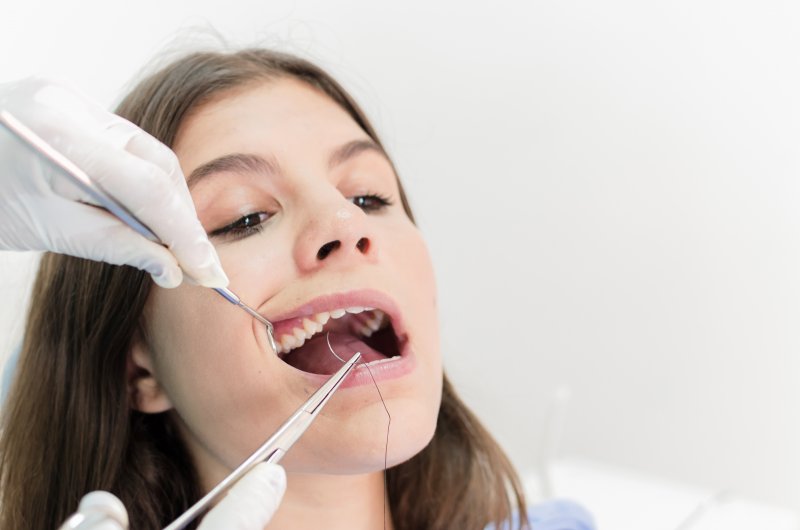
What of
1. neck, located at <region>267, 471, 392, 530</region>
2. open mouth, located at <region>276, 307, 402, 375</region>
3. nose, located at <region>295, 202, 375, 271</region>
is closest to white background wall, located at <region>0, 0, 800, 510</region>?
open mouth, located at <region>276, 307, 402, 375</region>

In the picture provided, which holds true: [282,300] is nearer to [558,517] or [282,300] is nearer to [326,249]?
[326,249]

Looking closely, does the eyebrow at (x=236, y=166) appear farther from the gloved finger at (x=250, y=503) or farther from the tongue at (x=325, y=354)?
the gloved finger at (x=250, y=503)

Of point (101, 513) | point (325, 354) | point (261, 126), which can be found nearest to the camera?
point (101, 513)

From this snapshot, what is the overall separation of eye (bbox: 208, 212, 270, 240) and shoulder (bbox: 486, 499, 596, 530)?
74 centimetres

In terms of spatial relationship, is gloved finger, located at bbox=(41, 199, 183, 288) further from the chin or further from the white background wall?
the white background wall

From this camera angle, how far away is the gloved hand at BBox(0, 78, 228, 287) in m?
0.83

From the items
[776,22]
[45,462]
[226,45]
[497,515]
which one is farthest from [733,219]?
[45,462]

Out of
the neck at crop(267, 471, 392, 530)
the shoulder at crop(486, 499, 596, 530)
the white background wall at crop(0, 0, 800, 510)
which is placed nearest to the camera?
the neck at crop(267, 471, 392, 530)

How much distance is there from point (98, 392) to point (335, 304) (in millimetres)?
399

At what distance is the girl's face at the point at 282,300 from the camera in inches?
41.1

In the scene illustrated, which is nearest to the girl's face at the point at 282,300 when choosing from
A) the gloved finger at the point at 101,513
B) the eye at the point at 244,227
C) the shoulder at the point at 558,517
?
the eye at the point at 244,227

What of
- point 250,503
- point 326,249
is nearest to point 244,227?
point 326,249

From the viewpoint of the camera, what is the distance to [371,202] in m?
1.26

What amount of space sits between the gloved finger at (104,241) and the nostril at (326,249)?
225 millimetres
